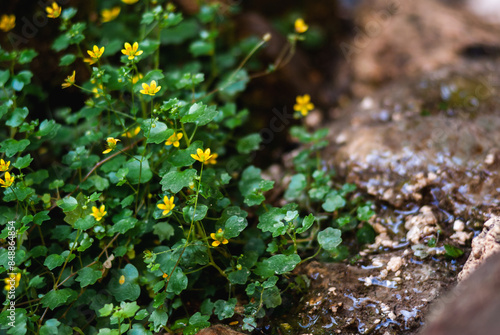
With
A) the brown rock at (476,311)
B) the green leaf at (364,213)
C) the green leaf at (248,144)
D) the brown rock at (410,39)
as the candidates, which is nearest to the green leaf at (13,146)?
the green leaf at (248,144)

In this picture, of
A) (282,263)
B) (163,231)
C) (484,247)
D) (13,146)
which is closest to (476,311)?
(484,247)

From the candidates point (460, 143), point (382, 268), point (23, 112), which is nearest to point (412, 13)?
point (460, 143)

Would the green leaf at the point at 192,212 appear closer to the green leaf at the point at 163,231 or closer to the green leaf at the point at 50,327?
the green leaf at the point at 163,231

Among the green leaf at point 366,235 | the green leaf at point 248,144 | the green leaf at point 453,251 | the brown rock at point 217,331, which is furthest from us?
the green leaf at point 248,144

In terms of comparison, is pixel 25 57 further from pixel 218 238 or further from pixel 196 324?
pixel 196 324

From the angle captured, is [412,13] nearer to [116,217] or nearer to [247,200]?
[247,200]
